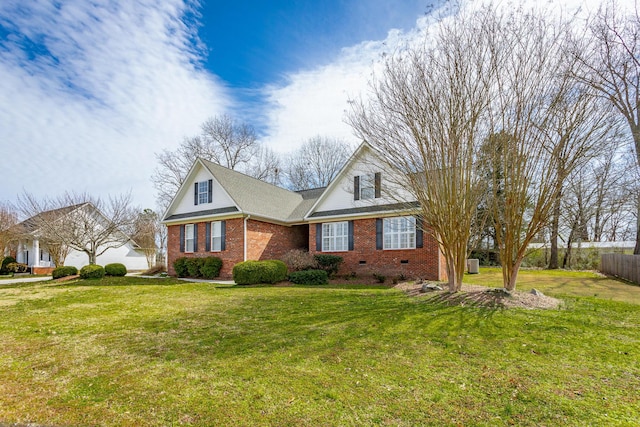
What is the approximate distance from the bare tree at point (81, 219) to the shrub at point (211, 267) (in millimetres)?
6645

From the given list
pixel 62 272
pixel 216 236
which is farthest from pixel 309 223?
pixel 62 272

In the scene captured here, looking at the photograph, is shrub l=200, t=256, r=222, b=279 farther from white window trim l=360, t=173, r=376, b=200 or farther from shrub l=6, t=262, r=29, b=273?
shrub l=6, t=262, r=29, b=273

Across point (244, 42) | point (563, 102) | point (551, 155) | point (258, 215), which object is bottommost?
point (258, 215)

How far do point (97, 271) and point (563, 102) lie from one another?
21.6 m

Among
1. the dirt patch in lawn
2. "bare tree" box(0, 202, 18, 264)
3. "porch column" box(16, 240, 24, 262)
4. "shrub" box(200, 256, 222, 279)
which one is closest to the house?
"shrub" box(200, 256, 222, 279)

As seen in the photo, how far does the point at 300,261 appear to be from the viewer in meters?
A: 15.7

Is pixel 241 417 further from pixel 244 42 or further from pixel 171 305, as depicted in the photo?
pixel 244 42

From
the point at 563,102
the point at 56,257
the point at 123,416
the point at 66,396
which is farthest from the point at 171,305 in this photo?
the point at 56,257

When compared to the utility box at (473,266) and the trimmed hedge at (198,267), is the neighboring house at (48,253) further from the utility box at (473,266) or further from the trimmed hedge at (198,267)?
the utility box at (473,266)

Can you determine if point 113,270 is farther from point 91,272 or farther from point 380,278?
point 380,278

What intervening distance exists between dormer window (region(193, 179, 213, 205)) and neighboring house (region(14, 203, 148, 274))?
20.7 ft

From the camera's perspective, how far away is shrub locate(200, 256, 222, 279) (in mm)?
17672

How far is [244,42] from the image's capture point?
39.1 ft

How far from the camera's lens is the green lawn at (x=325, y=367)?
3.37 metres
